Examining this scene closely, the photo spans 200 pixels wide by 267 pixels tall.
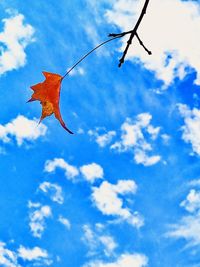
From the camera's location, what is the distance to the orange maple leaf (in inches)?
109

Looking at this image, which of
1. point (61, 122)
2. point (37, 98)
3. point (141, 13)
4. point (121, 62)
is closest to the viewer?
point (141, 13)

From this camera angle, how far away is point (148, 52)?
2.33 meters

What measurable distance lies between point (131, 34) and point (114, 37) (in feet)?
0.62

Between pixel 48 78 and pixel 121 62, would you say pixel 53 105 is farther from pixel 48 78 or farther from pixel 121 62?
pixel 121 62

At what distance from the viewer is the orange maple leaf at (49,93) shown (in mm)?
2766

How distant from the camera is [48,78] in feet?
9.74

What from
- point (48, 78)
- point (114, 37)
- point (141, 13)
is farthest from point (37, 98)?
point (141, 13)

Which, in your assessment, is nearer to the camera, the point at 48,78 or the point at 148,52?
the point at 148,52

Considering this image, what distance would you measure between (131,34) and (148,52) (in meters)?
0.21

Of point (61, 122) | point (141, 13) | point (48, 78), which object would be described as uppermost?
point (48, 78)

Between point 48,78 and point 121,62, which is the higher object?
point 48,78

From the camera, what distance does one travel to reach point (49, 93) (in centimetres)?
290

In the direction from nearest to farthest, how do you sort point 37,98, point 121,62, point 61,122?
point 121,62 < point 61,122 < point 37,98

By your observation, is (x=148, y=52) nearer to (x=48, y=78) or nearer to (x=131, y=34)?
(x=131, y=34)
